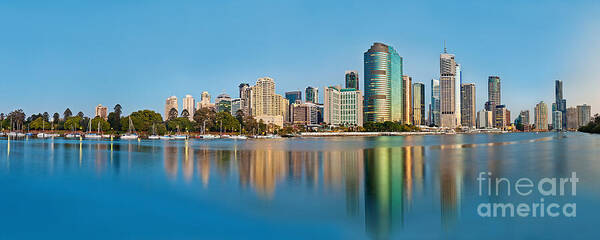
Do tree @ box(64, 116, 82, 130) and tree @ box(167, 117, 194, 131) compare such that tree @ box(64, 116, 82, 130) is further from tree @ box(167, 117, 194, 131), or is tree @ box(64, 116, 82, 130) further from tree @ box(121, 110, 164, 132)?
tree @ box(167, 117, 194, 131)

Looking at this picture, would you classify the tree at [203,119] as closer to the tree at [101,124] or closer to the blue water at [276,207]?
the tree at [101,124]

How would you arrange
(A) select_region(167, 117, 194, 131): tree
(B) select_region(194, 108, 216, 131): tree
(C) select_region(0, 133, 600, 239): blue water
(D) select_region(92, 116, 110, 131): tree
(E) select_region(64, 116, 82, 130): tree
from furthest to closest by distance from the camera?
(B) select_region(194, 108, 216, 131): tree
(E) select_region(64, 116, 82, 130): tree
(A) select_region(167, 117, 194, 131): tree
(D) select_region(92, 116, 110, 131): tree
(C) select_region(0, 133, 600, 239): blue water

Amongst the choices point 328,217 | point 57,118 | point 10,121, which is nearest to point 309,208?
point 328,217

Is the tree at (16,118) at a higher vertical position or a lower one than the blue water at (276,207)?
higher

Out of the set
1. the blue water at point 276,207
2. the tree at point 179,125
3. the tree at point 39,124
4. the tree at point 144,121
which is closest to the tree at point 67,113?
the tree at point 39,124

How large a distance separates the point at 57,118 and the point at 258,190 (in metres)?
188

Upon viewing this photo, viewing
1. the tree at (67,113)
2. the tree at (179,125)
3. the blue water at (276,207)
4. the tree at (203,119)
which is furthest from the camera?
the tree at (67,113)

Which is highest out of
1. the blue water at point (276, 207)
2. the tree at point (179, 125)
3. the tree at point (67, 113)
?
the tree at point (67, 113)

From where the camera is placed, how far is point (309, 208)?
16984 mm

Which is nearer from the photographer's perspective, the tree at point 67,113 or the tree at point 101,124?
the tree at point 101,124

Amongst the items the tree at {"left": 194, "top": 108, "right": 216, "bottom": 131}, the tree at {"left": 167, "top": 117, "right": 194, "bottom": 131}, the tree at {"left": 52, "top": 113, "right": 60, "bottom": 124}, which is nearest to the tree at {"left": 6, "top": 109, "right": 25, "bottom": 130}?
the tree at {"left": 52, "top": 113, "right": 60, "bottom": 124}

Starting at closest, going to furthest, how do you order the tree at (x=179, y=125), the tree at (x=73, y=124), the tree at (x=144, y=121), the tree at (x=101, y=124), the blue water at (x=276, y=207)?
the blue water at (x=276, y=207) < the tree at (x=144, y=121) < the tree at (x=101, y=124) < the tree at (x=179, y=125) < the tree at (x=73, y=124)

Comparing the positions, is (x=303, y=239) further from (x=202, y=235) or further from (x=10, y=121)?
(x=10, y=121)

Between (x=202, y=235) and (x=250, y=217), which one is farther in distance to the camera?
(x=250, y=217)
